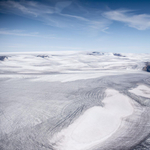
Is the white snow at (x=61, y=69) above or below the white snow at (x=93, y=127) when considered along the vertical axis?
above

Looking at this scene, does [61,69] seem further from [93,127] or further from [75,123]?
[93,127]

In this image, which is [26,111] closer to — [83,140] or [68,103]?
[68,103]

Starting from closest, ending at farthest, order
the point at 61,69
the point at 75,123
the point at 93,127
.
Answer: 1. the point at 93,127
2. the point at 75,123
3. the point at 61,69

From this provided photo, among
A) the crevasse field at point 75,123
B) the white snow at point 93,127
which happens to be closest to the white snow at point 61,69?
the crevasse field at point 75,123


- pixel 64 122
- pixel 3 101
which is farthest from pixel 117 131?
pixel 3 101

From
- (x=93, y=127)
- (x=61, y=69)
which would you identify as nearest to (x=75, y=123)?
(x=93, y=127)

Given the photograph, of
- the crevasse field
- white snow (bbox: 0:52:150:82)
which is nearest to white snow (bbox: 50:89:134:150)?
the crevasse field

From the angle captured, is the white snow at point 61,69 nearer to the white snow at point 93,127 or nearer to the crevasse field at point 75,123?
the crevasse field at point 75,123

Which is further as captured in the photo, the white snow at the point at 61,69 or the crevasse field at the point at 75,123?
the white snow at the point at 61,69
